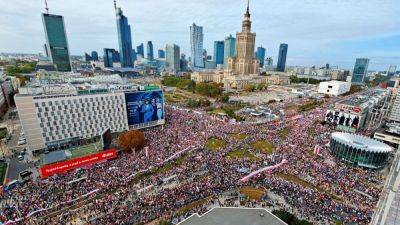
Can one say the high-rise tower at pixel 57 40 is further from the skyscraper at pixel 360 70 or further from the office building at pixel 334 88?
the skyscraper at pixel 360 70

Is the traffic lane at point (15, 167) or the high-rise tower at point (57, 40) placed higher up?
the high-rise tower at point (57, 40)

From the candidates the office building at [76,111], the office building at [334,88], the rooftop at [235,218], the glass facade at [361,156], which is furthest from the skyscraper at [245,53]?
the rooftop at [235,218]

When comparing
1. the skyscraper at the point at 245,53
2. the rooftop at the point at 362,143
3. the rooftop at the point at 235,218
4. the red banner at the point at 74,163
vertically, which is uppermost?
the skyscraper at the point at 245,53

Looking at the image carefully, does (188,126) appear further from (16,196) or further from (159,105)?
(16,196)

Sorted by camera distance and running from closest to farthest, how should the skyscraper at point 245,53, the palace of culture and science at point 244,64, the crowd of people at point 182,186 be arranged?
the crowd of people at point 182,186
the palace of culture and science at point 244,64
the skyscraper at point 245,53

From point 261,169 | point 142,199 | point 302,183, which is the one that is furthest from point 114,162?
point 302,183

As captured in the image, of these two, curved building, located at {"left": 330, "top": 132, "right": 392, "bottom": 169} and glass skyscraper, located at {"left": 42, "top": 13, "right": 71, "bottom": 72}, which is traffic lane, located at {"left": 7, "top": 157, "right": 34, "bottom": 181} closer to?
curved building, located at {"left": 330, "top": 132, "right": 392, "bottom": 169}

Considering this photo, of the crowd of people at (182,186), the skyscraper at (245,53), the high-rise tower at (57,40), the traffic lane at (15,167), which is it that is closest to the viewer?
the crowd of people at (182,186)

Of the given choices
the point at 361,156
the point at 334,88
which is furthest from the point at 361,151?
the point at 334,88
